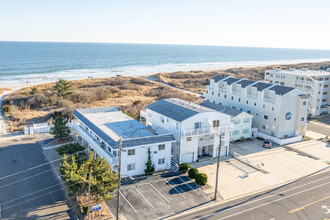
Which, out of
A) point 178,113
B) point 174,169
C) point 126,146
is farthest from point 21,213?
point 178,113

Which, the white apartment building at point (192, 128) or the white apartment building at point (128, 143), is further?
the white apartment building at point (192, 128)

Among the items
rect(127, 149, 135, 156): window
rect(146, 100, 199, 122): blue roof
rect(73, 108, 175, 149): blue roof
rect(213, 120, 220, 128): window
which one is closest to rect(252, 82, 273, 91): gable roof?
rect(213, 120, 220, 128): window

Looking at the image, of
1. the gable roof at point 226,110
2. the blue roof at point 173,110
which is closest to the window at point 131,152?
the blue roof at point 173,110

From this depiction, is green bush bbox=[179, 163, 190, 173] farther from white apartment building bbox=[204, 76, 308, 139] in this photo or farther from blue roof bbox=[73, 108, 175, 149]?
white apartment building bbox=[204, 76, 308, 139]

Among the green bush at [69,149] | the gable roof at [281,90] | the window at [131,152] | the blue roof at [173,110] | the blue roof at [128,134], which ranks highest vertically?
the gable roof at [281,90]

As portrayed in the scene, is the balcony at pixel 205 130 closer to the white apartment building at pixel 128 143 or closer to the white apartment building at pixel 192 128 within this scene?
the white apartment building at pixel 192 128

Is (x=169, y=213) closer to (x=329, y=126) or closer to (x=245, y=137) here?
(x=245, y=137)

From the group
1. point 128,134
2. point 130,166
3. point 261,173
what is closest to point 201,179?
point 130,166
